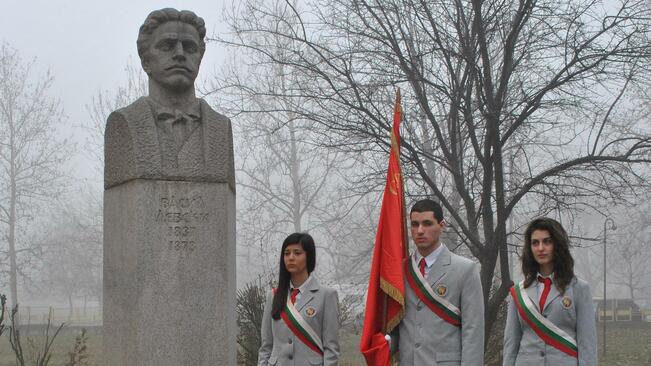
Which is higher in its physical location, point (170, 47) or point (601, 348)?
point (170, 47)

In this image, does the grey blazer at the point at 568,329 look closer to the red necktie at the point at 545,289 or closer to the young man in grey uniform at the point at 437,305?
the red necktie at the point at 545,289

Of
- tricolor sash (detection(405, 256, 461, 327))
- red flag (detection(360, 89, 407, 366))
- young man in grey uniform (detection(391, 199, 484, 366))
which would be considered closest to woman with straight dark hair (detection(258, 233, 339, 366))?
red flag (detection(360, 89, 407, 366))

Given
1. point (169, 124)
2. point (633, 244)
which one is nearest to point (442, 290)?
point (169, 124)

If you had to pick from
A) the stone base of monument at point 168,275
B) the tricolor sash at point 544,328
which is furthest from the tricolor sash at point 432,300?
the stone base of monument at point 168,275

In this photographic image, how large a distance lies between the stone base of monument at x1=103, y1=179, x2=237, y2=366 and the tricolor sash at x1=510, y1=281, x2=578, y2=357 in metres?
2.30

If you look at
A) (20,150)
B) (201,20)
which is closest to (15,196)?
(20,150)

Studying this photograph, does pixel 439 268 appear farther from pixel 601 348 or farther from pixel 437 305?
pixel 601 348

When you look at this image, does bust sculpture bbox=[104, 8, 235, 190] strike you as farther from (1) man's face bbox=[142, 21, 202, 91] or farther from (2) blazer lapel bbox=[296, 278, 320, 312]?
(2) blazer lapel bbox=[296, 278, 320, 312]

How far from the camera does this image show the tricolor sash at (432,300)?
4.09 m

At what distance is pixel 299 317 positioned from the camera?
183 inches

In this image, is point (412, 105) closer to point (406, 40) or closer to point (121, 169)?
point (406, 40)

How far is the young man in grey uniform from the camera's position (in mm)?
4020

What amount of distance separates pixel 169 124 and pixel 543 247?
2.91 m

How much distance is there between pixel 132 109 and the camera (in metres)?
5.61
